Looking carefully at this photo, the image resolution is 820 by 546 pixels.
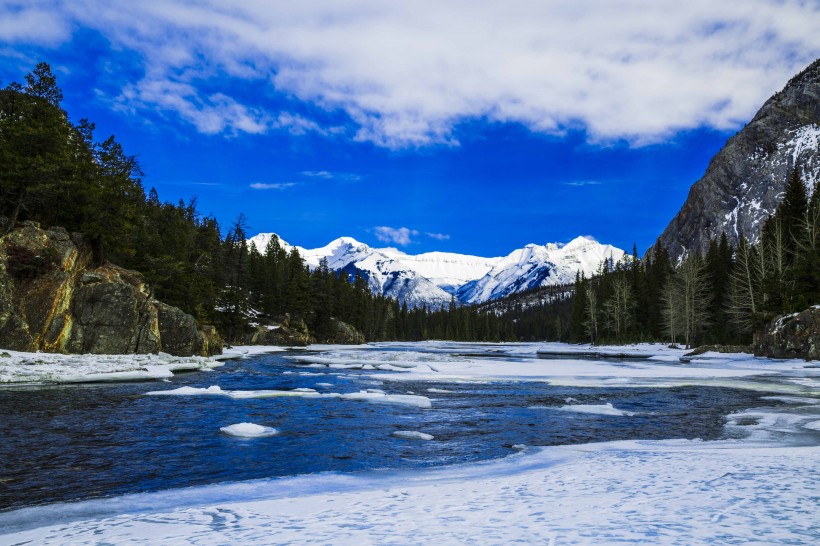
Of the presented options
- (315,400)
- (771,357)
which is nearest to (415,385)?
(315,400)

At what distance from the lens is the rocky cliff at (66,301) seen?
3328 cm

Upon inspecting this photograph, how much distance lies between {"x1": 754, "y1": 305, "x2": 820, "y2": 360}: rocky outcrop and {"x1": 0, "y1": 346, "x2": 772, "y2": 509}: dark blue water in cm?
2188

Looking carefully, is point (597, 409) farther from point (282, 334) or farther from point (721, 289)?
point (282, 334)

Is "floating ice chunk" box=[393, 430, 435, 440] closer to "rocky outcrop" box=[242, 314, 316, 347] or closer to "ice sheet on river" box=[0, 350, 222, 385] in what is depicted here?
"ice sheet on river" box=[0, 350, 222, 385]

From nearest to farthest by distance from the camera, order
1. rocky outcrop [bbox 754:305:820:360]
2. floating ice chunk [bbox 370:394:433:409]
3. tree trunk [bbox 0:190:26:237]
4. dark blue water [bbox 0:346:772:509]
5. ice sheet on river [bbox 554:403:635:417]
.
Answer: dark blue water [bbox 0:346:772:509] < ice sheet on river [bbox 554:403:635:417] < floating ice chunk [bbox 370:394:433:409] < tree trunk [bbox 0:190:26:237] < rocky outcrop [bbox 754:305:820:360]

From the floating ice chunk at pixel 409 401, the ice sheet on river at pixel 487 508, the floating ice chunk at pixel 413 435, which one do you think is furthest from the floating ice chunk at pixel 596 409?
the ice sheet on river at pixel 487 508

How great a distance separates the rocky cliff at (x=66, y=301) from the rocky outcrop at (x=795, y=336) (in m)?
52.4

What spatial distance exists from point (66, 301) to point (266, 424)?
29.1 m

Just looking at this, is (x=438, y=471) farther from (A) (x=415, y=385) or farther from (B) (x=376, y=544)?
(A) (x=415, y=385)

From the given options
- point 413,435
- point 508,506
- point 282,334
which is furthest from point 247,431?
point 282,334

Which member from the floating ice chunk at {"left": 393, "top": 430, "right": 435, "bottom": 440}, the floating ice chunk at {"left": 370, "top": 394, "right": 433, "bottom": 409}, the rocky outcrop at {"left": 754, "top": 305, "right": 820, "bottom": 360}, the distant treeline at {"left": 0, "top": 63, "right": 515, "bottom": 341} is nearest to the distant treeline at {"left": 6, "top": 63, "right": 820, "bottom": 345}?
the distant treeline at {"left": 0, "top": 63, "right": 515, "bottom": 341}

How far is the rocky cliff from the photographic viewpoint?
3328 centimetres

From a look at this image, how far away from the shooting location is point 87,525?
21.3 ft

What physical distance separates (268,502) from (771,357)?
4981 centimetres
